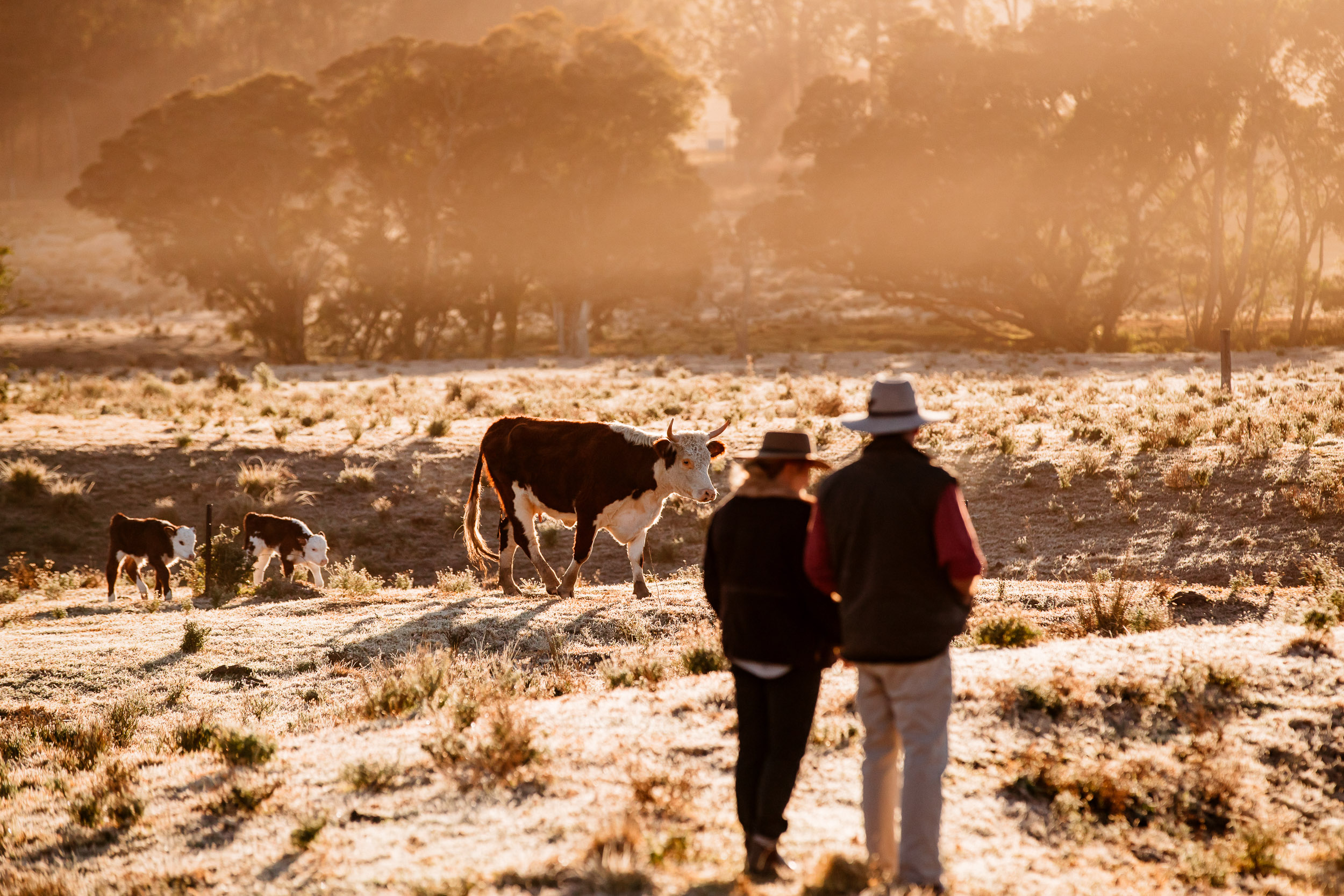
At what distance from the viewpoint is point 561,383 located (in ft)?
113

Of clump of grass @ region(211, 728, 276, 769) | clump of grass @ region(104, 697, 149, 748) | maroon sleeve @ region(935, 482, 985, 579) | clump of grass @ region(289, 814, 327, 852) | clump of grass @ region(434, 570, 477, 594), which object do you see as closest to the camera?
maroon sleeve @ region(935, 482, 985, 579)

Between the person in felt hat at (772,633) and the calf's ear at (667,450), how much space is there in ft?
20.7

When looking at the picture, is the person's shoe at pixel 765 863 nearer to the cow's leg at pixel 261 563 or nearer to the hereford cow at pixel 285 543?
the hereford cow at pixel 285 543

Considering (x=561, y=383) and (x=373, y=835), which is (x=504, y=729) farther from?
(x=561, y=383)

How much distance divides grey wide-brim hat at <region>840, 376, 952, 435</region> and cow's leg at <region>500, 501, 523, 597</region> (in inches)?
340

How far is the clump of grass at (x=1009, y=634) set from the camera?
9453mm

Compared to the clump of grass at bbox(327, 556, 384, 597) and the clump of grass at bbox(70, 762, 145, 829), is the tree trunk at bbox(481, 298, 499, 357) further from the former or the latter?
the clump of grass at bbox(70, 762, 145, 829)

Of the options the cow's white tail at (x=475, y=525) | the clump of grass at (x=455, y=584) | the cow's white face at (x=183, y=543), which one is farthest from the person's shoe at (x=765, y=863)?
the cow's white face at (x=183, y=543)

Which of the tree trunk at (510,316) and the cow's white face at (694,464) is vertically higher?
the tree trunk at (510,316)

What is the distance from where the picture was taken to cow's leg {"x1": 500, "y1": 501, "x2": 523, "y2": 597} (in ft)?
43.7

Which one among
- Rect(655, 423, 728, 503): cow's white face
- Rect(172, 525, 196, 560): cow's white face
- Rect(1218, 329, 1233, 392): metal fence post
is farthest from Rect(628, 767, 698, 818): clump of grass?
Rect(1218, 329, 1233, 392): metal fence post

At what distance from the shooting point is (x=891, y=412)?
5027mm

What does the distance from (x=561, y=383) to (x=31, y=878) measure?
94.6 ft

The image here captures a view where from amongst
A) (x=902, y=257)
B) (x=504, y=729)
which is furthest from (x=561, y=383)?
(x=504, y=729)
